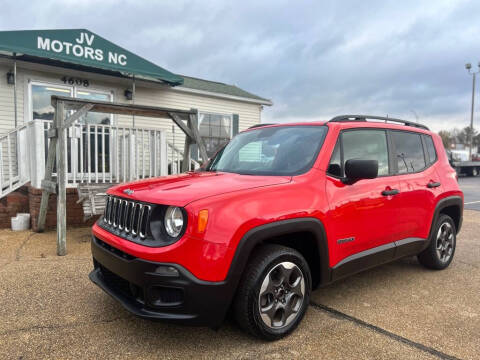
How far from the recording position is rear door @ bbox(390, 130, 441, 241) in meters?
3.64

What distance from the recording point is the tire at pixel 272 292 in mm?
2490

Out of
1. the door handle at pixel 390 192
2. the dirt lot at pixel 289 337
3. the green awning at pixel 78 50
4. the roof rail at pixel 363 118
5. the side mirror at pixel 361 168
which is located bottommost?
the dirt lot at pixel 289 337

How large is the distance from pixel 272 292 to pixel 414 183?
2103mm

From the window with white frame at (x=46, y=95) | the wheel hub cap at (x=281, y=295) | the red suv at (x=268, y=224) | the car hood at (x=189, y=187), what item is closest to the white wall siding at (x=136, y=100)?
the window with white frame at (x=46, y=95)

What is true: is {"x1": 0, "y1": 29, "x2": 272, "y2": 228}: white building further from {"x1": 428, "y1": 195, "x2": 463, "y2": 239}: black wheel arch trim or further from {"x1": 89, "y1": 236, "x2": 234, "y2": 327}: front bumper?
{"x1": 428, "y1": 195, "x2": 463, "y2": 239}: black wheel arch trim

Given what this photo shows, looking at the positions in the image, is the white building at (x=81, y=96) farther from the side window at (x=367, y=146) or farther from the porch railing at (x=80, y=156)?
the side window at (x=367, y=146)

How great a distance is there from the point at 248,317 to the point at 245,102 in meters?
10.3

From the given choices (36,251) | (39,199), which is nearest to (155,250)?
(36,251)

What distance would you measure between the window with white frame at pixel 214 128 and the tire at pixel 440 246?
7.61m

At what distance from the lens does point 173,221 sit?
7.91ft

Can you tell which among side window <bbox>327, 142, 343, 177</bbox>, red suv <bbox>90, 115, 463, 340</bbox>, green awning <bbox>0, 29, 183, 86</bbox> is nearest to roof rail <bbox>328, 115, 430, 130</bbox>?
red suv <bbox>90, 115, 463, 340</bbox>

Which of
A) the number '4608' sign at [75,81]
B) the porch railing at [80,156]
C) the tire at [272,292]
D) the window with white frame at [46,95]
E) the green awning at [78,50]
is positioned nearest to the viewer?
the tire at [272,292]

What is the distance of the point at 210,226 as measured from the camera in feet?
7.59

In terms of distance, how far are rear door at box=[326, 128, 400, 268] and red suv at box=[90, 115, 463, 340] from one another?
11 mm
